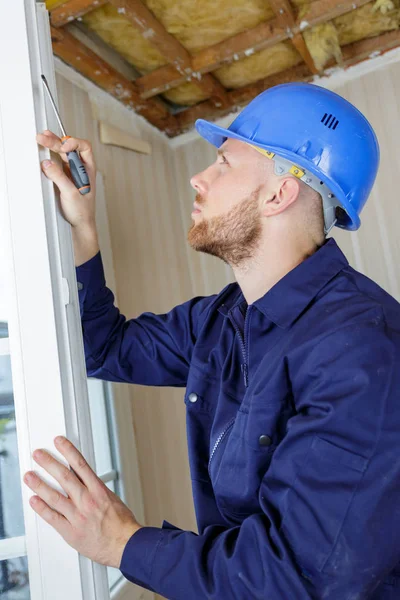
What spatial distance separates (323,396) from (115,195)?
1917mm

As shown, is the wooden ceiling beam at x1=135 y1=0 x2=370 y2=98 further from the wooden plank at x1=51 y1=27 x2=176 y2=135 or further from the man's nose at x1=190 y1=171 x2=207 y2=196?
the man's nose at x1=190 y1=171 x2=207 y2=196

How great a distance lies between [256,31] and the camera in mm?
2535

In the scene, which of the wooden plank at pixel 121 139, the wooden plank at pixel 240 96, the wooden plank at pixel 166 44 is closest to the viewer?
the wooden plank at pixel 166 44

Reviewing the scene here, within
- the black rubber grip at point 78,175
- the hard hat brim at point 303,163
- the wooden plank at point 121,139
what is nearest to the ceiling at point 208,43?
the wooden plank at point 121,139

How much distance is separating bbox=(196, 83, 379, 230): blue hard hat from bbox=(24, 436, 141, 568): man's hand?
89cm

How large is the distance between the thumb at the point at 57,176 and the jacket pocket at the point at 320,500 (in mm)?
730

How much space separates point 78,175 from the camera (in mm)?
1206

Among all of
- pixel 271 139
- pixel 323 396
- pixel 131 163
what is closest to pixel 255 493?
pixel 323 396

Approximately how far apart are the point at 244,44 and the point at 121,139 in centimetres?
76

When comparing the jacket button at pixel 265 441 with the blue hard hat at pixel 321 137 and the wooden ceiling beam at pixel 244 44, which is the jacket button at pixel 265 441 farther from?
the wooden ceiling beam at pixel 244 44

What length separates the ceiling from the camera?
7.55ft

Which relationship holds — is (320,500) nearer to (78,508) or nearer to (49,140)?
(78,508)

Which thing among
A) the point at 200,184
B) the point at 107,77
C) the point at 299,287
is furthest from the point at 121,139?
the point at 299,287

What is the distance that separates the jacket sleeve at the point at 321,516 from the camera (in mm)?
917
